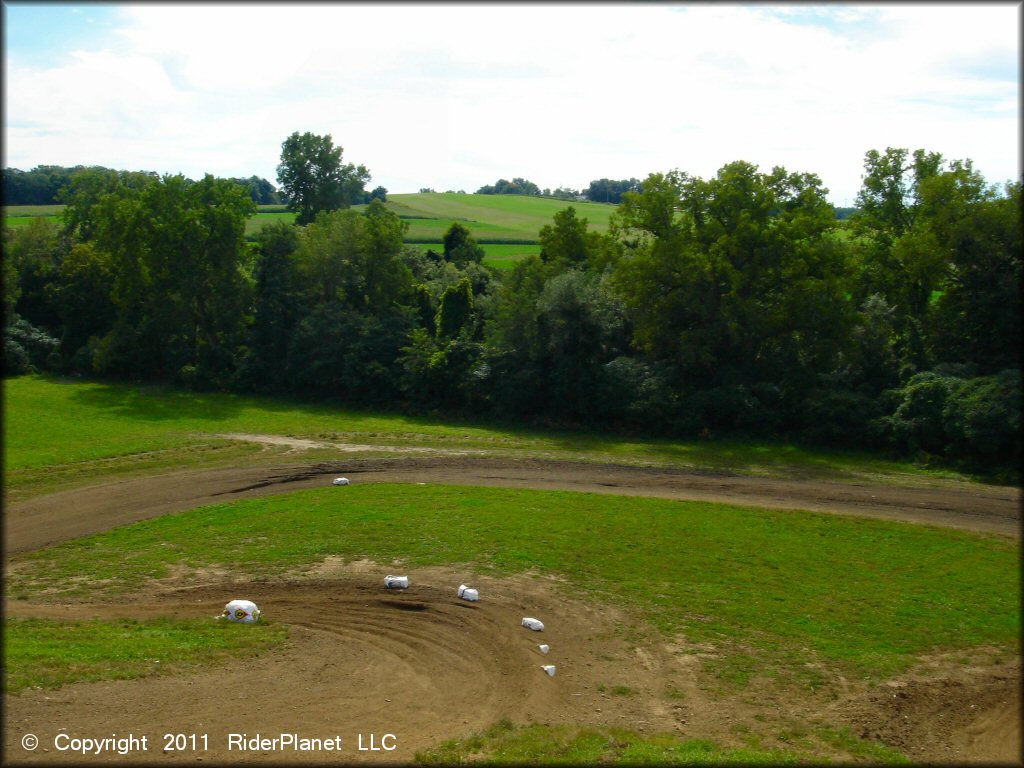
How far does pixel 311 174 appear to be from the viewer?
244ft

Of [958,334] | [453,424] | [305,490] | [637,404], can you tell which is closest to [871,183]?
[958,334]

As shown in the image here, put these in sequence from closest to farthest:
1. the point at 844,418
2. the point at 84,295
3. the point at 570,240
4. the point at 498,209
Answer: the point at 844,418, the point at 570,240, the point at 84,295, the point at 498,209

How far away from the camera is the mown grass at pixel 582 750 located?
1124 centimetres

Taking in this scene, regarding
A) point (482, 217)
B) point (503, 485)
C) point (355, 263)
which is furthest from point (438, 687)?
point (482, 217)

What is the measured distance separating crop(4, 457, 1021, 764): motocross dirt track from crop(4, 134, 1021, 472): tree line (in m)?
11.0

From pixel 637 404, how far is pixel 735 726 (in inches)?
927

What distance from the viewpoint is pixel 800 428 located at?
3438 cm

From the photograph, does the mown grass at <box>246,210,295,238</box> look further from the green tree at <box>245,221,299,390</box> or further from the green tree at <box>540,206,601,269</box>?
the green tree at <box>540,206,601,269</box>

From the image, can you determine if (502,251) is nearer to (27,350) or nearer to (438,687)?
(27,350)

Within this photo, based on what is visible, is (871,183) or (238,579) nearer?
(238,579)

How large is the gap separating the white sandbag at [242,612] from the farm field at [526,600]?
495 mm

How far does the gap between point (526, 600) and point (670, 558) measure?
4524 mm

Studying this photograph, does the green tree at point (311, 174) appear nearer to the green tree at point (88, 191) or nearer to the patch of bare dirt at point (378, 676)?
the green tree at point (88, 191)

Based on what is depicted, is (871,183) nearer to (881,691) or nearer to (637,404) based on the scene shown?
(637,404)
